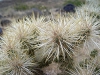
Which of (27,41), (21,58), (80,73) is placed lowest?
(80,73)

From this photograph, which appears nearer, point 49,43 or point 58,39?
point 58,39

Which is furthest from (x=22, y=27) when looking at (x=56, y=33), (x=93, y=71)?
(x=93, y=71)

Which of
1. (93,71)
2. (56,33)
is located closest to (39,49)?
(56,33)

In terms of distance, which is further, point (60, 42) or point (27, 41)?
point (27, 41)

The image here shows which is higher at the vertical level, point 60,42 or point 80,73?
point 60,42

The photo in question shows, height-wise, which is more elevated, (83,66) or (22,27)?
(22,27)

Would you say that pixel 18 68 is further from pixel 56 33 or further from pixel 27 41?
pixel 56 33

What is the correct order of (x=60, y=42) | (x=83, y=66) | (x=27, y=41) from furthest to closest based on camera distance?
(x=27, y=41) → (x=83, y=66) → (x=60, y=42)

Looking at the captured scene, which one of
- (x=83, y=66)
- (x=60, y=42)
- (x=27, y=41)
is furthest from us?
(x=27, y=41)

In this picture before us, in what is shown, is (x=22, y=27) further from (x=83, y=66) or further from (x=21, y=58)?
(x=83, y=66)
